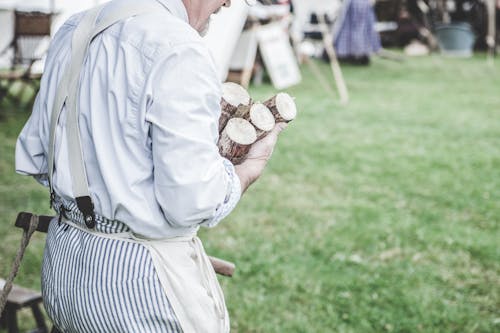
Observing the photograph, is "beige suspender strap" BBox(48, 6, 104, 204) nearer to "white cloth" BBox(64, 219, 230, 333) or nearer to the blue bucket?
"white cloth" BBox(64, 219, 230, 333)

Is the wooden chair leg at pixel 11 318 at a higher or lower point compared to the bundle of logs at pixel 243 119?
lower

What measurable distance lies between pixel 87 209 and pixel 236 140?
0.60 meters

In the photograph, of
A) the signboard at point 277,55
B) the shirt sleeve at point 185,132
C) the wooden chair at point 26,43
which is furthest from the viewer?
the signboard at point 277,55

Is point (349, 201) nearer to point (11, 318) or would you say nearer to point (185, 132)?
point (11, 318)

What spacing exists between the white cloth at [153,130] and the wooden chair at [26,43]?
6.91 meters

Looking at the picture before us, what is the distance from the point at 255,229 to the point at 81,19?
322 centimetres

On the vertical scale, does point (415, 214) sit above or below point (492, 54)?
above

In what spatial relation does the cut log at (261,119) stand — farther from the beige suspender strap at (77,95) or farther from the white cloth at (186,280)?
the beige suspender strap at (77,95)

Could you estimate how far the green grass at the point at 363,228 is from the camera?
3.76 meters

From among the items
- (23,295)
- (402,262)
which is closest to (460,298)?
(402,262)

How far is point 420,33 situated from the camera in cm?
1755

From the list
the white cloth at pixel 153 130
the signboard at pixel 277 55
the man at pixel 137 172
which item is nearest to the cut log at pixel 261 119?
the man at pixel 137 172

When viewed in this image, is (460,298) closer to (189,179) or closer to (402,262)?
(402,262)

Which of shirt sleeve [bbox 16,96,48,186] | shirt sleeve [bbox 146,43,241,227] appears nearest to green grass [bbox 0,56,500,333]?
shirt sleeve [bbox 16,96,48,186]
